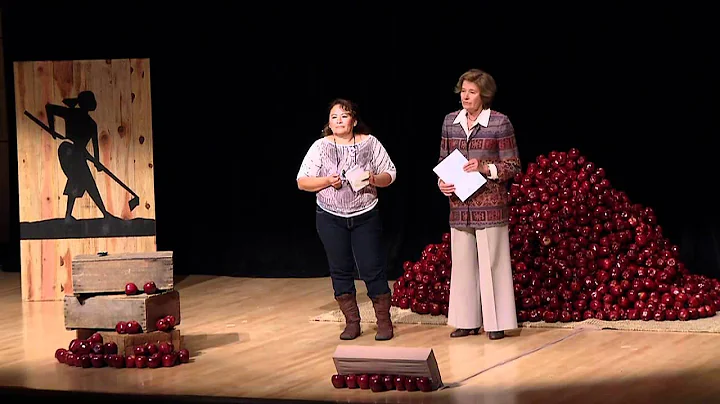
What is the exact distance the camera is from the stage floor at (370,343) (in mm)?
5199

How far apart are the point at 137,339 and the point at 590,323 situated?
7.91 ft

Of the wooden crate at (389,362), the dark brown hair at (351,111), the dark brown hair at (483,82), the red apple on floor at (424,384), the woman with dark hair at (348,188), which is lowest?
the red apple on floor at (424,384)

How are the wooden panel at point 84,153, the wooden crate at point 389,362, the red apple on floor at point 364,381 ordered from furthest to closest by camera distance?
the wooden panel at point 84,153 < the red apple on floor at point 364,381 < the wooden crate at point 389,362

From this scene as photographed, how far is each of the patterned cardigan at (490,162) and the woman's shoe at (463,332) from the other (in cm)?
58

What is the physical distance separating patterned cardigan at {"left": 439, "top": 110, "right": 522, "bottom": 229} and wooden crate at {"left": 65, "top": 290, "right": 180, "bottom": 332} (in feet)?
5.08

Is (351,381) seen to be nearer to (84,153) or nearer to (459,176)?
(459,176)

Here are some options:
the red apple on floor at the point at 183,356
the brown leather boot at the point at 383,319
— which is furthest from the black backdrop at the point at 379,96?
the red apple on floor at the point at 183,356

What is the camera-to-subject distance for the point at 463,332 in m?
6.57

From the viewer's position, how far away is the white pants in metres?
6.37

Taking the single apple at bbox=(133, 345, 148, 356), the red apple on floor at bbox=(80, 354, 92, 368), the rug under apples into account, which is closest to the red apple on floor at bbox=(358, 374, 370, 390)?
the single apple at bbox=(133, 345, 148, 356)

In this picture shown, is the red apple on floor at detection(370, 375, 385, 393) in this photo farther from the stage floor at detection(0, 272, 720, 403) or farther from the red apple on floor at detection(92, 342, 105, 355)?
the red apple on floor at detection(92, 342, 105, 355)

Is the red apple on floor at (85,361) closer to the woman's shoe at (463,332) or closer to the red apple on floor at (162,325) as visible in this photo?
the red apple on floor at (162,325)

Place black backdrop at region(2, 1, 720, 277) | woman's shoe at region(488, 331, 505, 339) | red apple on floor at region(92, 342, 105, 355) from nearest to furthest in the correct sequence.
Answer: red apple on floor at region(92, 342, 105, 355)
woman's shoe at region(488, 331, 505, 339)
black backdrop at region(2, 1, 720, 277)

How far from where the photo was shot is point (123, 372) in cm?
584
